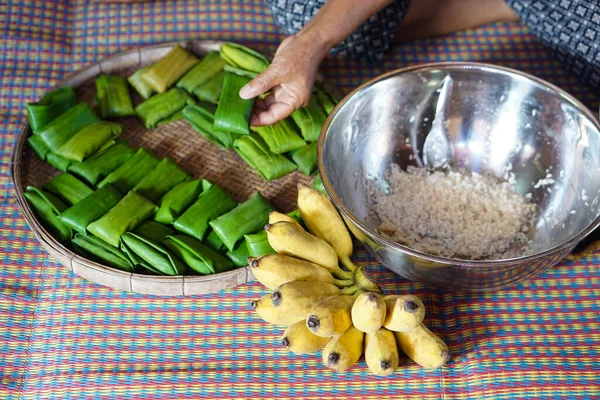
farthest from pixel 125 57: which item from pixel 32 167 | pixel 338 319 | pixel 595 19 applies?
pixel 595 19

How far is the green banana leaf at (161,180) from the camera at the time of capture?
174 centimetres

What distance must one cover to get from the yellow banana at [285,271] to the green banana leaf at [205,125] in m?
0.56

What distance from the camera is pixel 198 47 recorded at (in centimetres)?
213

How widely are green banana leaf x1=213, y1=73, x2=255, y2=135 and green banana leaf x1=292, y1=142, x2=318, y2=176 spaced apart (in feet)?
0.49

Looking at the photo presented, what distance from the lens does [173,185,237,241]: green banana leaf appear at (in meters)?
1.66

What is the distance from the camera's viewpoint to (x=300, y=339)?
4.52 feet

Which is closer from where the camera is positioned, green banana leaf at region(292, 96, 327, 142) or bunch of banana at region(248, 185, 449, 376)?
bunch of banana at region(248, 185, 449, 376)

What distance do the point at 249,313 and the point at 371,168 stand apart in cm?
51

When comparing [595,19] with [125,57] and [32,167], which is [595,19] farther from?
[32,167]

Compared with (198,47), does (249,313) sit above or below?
below

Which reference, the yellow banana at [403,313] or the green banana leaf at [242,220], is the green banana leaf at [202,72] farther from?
the yellow banana at [403,313]

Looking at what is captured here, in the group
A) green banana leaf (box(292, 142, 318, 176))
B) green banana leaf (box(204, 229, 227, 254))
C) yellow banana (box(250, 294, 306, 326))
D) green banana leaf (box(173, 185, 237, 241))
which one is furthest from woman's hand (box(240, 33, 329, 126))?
yellow banana (box(250, 294, 306, 326))

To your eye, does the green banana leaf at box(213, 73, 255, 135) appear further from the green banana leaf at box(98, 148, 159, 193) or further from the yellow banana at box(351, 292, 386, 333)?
the yellow banana at box(351, 292, 386, 333)

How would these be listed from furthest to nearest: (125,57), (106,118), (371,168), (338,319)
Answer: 1. (125,57)
2. (106,118)
3. (371,168)
4. (338,319)
